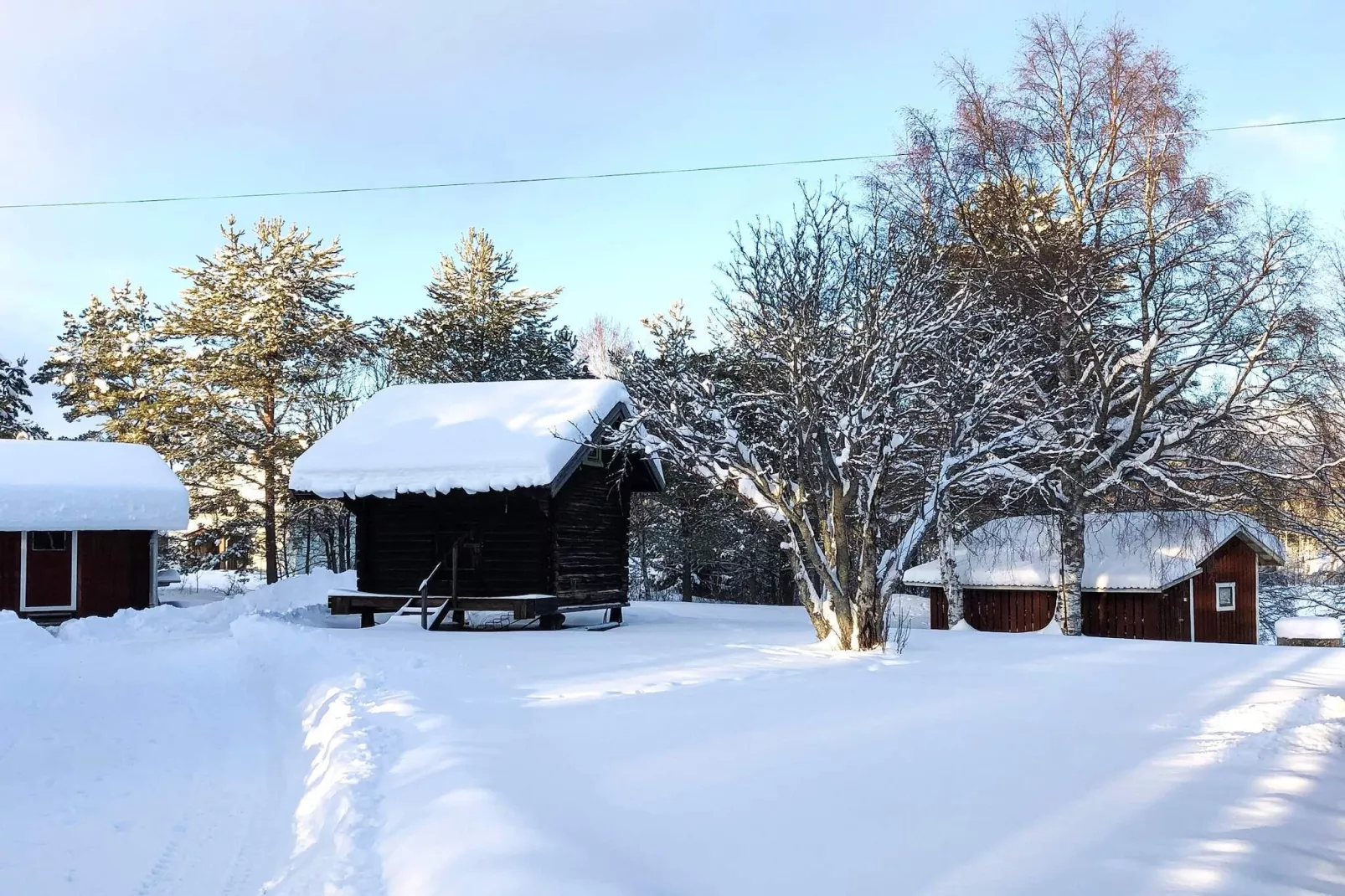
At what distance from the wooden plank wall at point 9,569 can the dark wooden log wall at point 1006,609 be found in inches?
872

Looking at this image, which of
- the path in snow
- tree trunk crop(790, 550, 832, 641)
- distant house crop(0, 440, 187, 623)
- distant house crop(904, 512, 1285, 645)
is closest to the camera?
the path in snow

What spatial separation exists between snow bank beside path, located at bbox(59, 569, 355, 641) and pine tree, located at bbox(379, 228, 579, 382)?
882cm

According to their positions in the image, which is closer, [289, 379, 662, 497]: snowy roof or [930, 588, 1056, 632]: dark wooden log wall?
[289, 379, 662, 497]: snowy roof

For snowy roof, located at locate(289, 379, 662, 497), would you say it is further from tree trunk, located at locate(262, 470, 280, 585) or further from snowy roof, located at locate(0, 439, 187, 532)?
tree trunk, located at locate(262, 470, 280, 585)

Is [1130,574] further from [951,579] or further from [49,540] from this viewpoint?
[49,540]

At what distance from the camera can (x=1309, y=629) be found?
22.1 m

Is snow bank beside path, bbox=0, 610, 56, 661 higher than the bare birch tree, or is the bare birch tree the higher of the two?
the bare birch tree

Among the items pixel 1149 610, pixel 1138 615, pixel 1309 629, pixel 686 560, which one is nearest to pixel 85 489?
pixel 686 560

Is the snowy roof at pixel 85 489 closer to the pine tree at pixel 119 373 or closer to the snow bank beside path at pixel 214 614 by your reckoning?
the snow bank beside path at pixel 214 614

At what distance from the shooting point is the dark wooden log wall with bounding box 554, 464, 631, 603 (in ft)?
61.8

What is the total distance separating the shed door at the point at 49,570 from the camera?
22.5m

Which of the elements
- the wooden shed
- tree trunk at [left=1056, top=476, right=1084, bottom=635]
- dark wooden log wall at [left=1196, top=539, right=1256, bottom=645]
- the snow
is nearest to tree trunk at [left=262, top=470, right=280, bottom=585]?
the wooden shed

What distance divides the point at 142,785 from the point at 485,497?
1129 cm

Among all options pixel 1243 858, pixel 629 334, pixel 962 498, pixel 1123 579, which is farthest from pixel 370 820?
pixel 629 334
